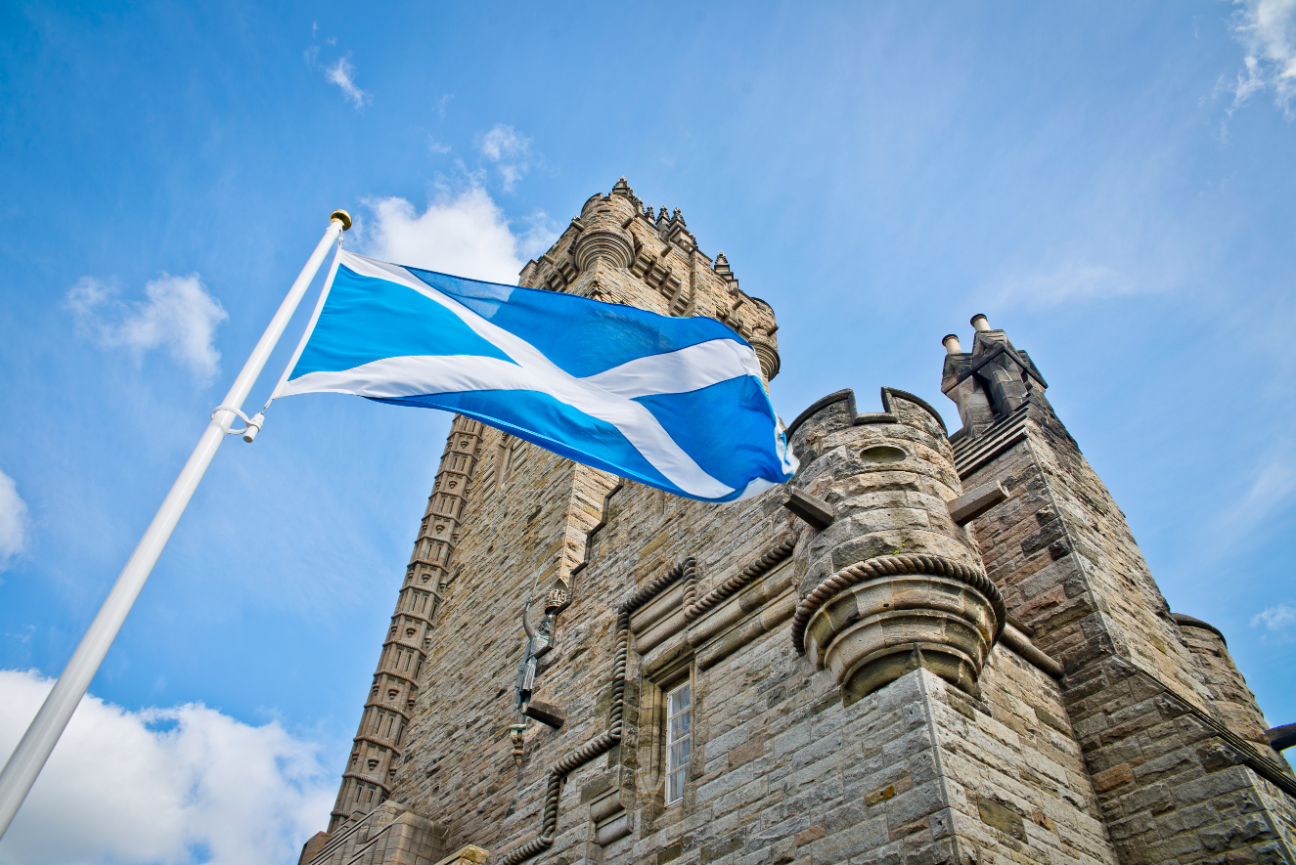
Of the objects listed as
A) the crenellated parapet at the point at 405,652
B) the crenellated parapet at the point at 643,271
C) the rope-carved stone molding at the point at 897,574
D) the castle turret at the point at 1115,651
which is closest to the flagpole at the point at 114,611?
the rope-carved stone molding at the point at 897,574

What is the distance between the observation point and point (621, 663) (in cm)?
839

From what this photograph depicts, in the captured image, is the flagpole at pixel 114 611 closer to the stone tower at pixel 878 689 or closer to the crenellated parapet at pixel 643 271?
the stone tower at pixel 878 689

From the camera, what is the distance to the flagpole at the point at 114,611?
341 cm

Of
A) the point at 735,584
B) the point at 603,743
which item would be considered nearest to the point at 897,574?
the point at 735,584

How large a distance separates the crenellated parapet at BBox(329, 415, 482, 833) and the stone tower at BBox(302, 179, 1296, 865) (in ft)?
9.54

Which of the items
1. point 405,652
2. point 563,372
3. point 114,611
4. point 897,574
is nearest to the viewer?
point 114,611

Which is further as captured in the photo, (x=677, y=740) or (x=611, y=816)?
(x=677, y=740)

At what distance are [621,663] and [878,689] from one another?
3.41m

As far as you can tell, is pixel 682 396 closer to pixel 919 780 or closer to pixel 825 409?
pixel 825 409

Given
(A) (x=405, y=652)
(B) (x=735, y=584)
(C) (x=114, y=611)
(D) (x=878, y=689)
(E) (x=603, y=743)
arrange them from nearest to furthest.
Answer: (C) (x=114, y=611)
(D) (x=878, y=689)
(B) (x=735, y=584)
(E) (x=603, y=743)
(A) (x=405, y=652)

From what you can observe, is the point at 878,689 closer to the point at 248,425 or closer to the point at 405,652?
the point at 248,425

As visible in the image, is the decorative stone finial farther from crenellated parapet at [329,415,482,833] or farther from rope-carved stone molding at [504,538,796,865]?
rope-carved stone molding at [504,538,796,865]

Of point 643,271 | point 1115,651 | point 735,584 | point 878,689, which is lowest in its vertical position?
point 878,689

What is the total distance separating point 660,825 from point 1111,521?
269 inches
